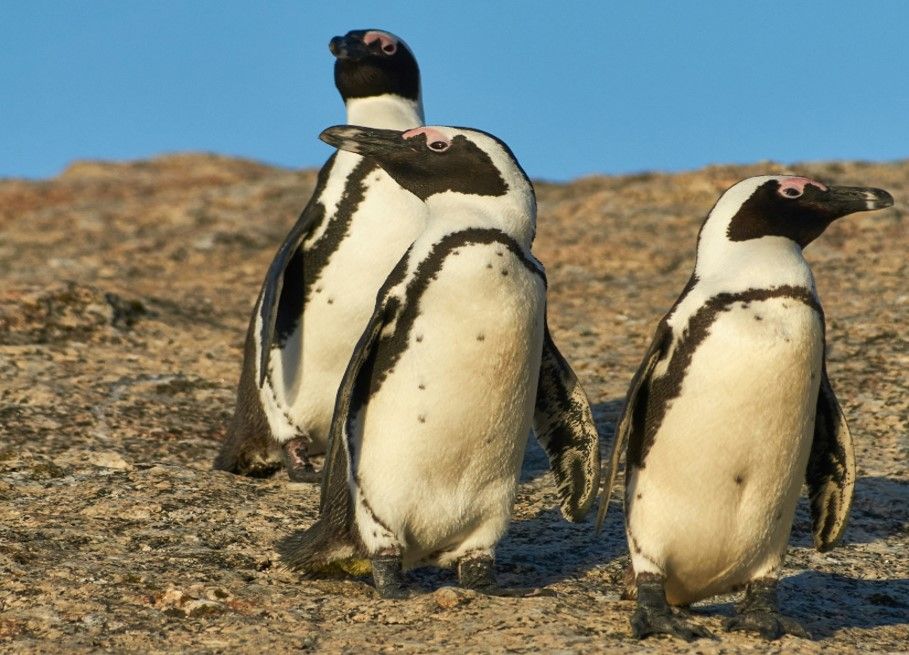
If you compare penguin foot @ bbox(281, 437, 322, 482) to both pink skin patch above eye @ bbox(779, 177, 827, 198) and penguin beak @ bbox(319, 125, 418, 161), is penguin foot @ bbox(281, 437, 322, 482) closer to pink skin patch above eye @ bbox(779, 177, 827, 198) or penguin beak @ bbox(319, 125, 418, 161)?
penguin beak @ bbox(319, 125, 418, 161)

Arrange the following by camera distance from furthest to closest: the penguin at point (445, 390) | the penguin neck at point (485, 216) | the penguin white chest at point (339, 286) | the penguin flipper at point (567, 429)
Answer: the penguin white chest at point (339, 286)
the penguin flipper at point (567, 429)
the penguin neck at point (485, 216)
the penguin at point (445, 390)

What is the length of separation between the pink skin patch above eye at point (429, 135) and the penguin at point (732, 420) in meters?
1.23

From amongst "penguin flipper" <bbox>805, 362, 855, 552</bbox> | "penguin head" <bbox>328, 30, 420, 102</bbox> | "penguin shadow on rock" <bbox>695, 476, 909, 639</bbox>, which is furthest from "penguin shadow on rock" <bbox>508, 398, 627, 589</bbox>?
"penguin head" <bbox>328, 30, 420, 102</bbox>

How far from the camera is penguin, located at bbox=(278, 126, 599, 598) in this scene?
5.54m

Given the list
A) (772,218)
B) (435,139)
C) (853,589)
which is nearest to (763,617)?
(853,589)

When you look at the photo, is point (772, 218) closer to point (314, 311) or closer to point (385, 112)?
point (314, 311)

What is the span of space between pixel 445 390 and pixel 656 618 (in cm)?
123

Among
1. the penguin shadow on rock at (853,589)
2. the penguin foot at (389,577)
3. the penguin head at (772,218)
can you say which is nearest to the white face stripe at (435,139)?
the penguin head at (772,218)

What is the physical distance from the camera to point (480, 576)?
18.7 ft

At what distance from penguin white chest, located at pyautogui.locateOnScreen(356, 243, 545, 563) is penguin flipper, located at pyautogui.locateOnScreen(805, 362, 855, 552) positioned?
1227 mm

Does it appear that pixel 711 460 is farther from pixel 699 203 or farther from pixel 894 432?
pixel 699 203

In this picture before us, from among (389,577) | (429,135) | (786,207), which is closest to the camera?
(786,207)

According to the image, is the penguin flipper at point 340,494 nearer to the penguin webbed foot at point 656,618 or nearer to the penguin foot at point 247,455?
the penguin webbed foot at point 656,618

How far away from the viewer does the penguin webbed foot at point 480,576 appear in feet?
18.5
